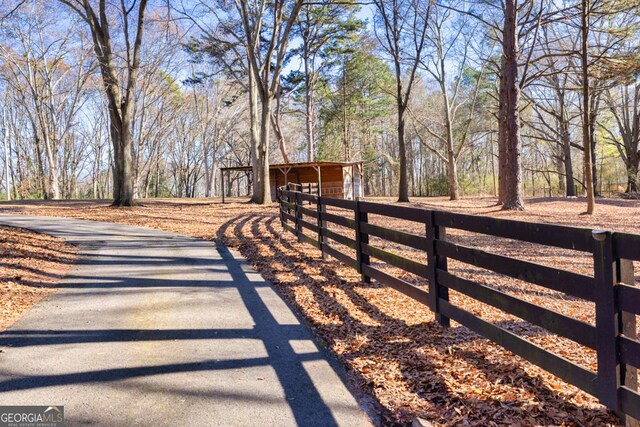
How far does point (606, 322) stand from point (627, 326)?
0.48 feet

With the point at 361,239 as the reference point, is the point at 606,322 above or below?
below

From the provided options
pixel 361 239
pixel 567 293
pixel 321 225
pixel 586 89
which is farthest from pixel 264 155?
pixel 567 293

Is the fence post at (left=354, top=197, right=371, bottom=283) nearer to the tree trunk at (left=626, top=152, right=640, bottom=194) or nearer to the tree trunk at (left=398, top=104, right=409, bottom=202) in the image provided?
the tree trunk at (left=398, top=104, right=409, bottom=202)

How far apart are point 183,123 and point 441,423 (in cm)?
5383

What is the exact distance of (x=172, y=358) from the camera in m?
3.94

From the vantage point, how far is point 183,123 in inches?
2084

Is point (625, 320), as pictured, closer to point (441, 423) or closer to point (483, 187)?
point (441, 423)

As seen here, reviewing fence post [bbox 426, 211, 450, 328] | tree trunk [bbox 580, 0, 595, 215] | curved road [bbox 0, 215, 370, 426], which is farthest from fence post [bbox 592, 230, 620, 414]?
tree trunk [bbox 580, 0, 595, 215]

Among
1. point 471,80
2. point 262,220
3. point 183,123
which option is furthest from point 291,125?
point 262,220

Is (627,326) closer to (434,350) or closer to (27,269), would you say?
(434,350)

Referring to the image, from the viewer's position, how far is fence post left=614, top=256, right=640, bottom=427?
258cm

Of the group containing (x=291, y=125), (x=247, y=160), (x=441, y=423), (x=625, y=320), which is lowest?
(x=441, y=423)

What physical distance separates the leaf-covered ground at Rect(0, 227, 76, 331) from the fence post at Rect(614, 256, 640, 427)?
17.4ft

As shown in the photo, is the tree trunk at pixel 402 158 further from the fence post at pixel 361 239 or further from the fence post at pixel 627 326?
the fence post at pixel 627 326
